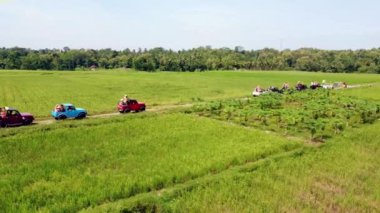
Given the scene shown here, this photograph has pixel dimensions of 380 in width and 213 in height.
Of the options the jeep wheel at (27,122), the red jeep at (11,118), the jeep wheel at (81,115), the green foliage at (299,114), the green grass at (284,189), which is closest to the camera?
the green grass at (284,189)

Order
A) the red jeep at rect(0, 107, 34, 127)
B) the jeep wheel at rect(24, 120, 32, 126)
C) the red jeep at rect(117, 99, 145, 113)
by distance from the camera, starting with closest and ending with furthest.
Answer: the red jeep at rect(0, 107, 34, 127) < the jeep wheel at rect(24, 120, 32, 126) < the red jeep at rect(117, 99, 145, 113)

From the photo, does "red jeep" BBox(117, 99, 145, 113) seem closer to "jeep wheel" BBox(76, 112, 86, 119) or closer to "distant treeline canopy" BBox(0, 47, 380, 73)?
"jeep wheel" BBox(76, 112, 86, 119)

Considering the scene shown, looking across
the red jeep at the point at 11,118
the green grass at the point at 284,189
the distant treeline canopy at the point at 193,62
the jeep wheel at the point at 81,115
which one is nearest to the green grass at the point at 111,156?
the green grass at the point at 284,189

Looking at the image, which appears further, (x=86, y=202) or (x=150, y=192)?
(x=150, y=192)

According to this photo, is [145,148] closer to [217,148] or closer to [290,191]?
[217,148]

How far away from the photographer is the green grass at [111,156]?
16062 mm

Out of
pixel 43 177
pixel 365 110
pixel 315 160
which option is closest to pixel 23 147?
pixel 43 177

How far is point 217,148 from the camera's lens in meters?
23.9

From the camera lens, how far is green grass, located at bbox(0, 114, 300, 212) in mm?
16062

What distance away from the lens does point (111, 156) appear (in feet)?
70.4

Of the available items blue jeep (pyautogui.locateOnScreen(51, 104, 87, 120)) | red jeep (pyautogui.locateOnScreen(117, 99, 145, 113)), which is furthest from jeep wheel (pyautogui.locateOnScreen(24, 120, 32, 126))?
red jeep (pyautogui.locateOnScreen(117, 99, 145, 113))

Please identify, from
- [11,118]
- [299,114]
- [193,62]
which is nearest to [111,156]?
[11,118]

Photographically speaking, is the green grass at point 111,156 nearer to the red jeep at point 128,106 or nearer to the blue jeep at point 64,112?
the blue jeep at point 64,112

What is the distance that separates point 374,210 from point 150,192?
10012 millimetres
